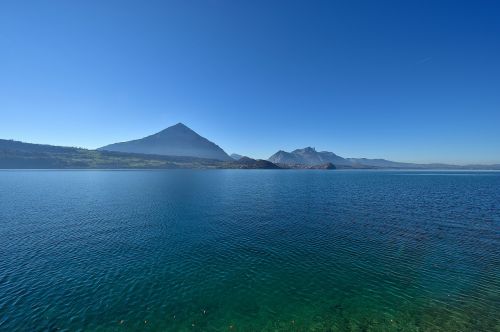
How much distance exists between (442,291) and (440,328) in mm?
8464

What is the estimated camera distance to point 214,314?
2464cm

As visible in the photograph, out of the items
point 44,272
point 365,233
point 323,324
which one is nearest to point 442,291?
point 323,324

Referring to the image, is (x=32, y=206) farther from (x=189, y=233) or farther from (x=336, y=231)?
(x=336, y=231)

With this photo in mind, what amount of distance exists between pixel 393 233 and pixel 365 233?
6416 mm

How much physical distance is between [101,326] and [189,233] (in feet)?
98.1

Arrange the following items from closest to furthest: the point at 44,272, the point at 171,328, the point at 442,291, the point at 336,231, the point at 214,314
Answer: the point at 171,328 < the point at 214,314 < the point at 442,291 < the point at 44,272 < the point at 336,231

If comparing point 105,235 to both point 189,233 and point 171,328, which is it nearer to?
point 189,233

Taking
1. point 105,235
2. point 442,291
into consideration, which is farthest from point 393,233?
point 105,235

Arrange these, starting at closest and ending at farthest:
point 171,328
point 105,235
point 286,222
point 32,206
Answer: point 171,328 → point 105,235 → point 286,222 → point 32,206

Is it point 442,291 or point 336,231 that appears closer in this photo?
point 442,291

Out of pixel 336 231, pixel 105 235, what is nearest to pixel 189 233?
pixel 105 235

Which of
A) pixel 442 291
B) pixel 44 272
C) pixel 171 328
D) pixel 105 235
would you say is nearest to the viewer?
pixel 171 328

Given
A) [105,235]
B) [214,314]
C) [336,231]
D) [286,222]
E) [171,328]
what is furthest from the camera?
[286,222]

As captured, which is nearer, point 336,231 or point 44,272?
point 44,272
